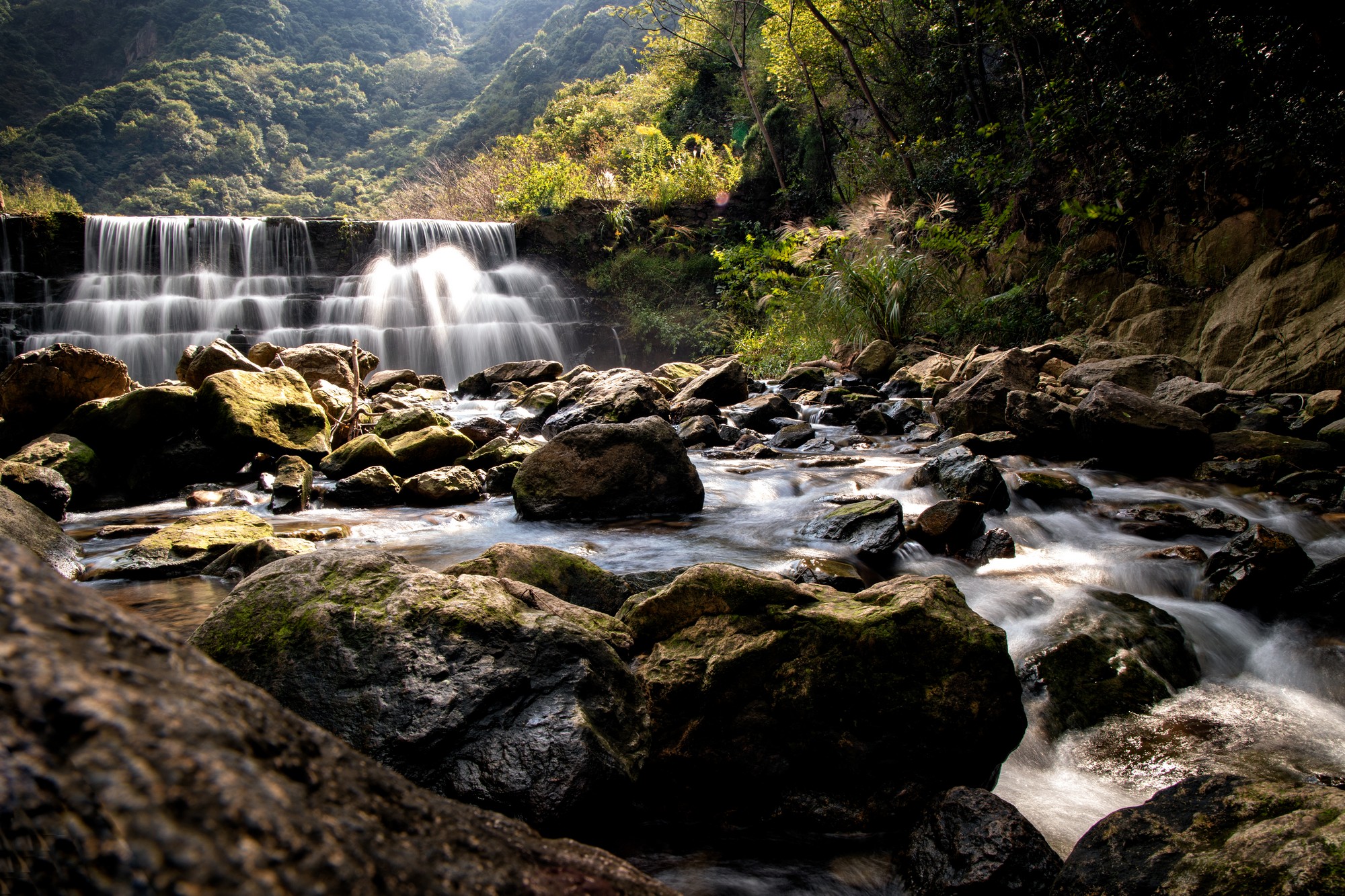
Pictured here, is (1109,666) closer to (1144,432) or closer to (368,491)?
(1144,432)

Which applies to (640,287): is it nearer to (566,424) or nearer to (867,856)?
(566,424)

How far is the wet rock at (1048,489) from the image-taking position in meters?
4.83

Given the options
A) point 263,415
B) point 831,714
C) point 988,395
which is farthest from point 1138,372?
point 263,415

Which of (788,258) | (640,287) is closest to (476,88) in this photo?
(640,287)

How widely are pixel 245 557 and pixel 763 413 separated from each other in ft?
19.5

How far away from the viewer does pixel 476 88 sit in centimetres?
5962

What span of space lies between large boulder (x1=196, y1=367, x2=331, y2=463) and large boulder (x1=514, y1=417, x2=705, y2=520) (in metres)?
2.68

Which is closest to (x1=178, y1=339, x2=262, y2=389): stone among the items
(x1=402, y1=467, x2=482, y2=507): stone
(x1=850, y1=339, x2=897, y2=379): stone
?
(x1=402, y1=467, x2=482, y2=507): stone

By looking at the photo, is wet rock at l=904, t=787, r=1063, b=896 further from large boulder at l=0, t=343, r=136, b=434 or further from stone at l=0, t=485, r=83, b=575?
large boulder at l=0, t=343, r=136, b=434

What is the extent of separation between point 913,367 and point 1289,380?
4352 millimetres

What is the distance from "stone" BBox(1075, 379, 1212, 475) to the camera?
537cm

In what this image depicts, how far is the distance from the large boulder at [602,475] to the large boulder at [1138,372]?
4568 mm

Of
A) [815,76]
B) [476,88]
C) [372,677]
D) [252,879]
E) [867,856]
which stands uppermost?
[476,88]

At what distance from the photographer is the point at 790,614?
225 centimetres
